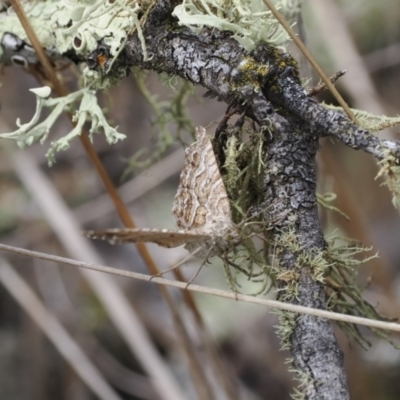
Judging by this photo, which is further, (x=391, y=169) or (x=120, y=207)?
(x=120, y=207)

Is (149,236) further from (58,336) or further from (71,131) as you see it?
(58,336)

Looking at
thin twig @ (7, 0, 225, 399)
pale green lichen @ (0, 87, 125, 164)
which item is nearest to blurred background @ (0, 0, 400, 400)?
thin twig @ (7, 0, 225, 399)

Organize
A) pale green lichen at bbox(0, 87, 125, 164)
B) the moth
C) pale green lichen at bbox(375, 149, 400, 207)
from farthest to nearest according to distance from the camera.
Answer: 1. pale green lichen at bbox(0, 87, 125, 164)
2. the moth
3. pale green lichen at bbox(375, 149, 400, 207)

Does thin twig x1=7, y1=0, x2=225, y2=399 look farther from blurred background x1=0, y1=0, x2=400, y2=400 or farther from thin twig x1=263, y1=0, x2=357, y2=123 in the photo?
thin twig x1=263, y1=0, x2=357, y2=123

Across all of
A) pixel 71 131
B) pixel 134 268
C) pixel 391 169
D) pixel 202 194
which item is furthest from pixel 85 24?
pixel 134 268

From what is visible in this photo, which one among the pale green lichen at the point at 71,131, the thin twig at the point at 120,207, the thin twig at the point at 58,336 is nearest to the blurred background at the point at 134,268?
the thin twig at the point at 58,336

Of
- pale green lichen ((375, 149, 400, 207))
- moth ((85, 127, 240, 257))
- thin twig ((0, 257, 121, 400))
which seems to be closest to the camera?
pale green lichen ((375, 149, 400, 207))
